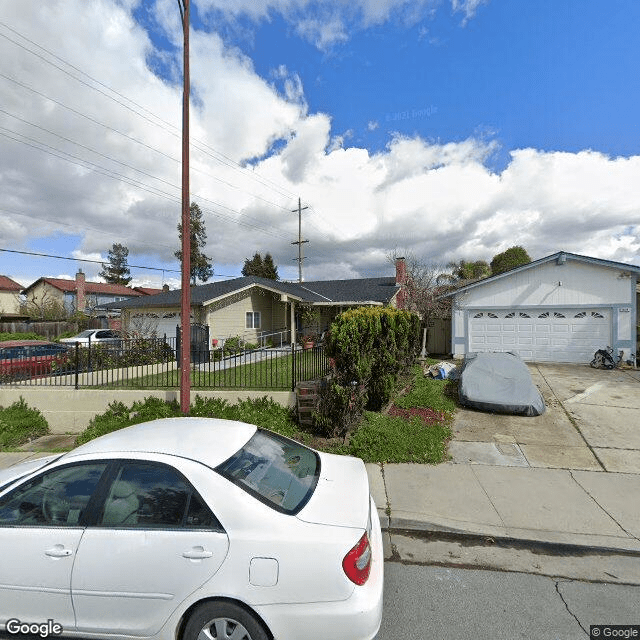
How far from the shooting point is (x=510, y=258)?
40.8m

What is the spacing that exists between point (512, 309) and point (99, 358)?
1535 centimetres

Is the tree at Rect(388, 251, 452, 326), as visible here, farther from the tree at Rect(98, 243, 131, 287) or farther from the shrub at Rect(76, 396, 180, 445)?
the tree at Rect(98, 243, 131, 287)

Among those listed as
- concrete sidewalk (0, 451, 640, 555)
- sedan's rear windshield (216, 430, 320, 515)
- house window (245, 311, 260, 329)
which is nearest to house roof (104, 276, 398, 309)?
house window (245, 311, 260, 329)

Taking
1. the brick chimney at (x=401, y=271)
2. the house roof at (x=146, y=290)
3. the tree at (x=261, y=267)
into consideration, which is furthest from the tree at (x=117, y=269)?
the brick chimney at (x=401, y=271)

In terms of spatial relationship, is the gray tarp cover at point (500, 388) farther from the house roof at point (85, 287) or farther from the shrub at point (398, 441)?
the house roof at point (85, 287)

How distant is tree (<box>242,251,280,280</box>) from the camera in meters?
41.8

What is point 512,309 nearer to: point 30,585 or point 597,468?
point 597,468

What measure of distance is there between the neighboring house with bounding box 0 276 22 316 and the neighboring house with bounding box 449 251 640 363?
50.4 metres

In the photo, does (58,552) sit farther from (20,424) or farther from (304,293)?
(304,293)

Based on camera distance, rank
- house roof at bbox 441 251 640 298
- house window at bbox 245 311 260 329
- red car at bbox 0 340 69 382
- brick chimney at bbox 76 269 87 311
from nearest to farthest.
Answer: red car at bbox 0 340 69 382 < house roof at bbox 441 251 640 298 < house window at bbox 245 311 260 329 < brick chimney at bbox 76 269 87 311

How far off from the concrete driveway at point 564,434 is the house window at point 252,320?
13046 mm

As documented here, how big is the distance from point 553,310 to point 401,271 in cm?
854

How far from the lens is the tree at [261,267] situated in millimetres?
41750

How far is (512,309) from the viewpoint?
15.3 m
